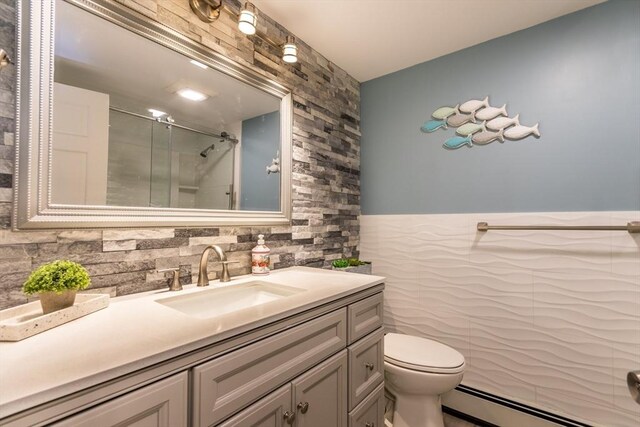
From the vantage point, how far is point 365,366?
4.18 ft

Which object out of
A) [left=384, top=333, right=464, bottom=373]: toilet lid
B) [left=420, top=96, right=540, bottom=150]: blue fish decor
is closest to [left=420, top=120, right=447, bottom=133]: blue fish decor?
[left=420, top=96, right=540, bottom=150]: blue fish decor

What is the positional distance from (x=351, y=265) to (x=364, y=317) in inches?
32.6

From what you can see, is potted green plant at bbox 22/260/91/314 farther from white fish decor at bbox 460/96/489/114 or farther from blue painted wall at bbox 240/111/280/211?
white fish decor at bbox 460/96/489/114

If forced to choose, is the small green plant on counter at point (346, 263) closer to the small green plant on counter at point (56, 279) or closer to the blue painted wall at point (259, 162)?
the blue painted wall at point (259, 162)

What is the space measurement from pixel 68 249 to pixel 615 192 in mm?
2367

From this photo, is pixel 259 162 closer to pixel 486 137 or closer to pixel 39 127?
pixel 39 127

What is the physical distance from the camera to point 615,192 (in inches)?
59.0

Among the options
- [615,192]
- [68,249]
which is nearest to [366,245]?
[615,192]

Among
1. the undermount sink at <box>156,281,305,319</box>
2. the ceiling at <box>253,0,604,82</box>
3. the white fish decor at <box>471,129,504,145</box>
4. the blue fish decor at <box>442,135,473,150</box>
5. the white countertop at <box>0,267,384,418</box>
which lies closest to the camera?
the white countertop at <box>0,267,384,418</box>

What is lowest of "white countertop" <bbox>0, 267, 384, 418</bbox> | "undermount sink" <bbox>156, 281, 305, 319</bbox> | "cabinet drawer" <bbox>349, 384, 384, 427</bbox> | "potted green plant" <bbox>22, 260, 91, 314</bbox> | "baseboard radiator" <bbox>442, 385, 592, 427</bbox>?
"baseboard radiator" <bbox>442, 385, 592, 427</bbox>

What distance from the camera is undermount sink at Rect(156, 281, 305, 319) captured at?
111 cm

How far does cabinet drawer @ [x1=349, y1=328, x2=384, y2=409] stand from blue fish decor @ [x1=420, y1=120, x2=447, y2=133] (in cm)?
140

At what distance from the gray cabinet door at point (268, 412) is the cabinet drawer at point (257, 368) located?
0.02 meters

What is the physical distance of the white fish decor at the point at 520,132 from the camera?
67.1 inches
